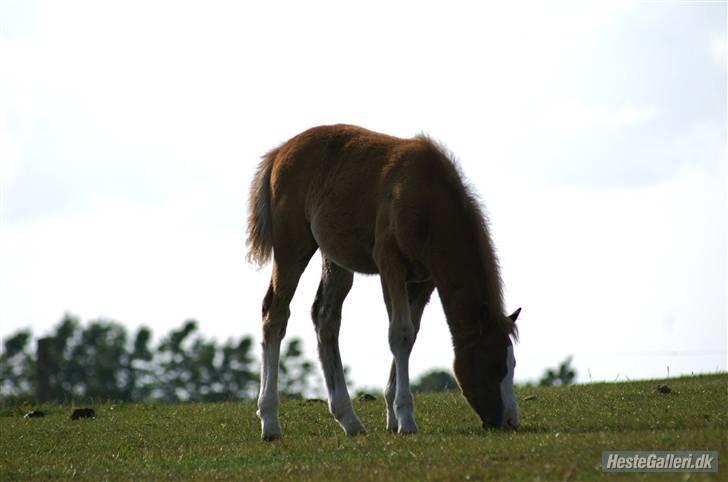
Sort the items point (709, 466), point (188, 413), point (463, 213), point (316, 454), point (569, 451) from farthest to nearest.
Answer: point (188, 413) → point (463, 213) → point (316, 454) → point (569, 451) → point (709, 466)

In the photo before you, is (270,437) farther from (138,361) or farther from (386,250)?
(138,361)

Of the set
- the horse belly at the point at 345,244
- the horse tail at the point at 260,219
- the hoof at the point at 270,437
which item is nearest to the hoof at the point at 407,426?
the hoof at the point at 270,437

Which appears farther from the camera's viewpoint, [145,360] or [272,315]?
[145,360]

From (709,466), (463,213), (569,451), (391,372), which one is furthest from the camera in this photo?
(391,372)

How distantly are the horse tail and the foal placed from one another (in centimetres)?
1

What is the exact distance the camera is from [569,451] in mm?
10047

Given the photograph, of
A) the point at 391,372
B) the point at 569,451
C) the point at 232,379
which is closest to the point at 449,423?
the point at 391,372

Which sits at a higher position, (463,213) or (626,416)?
(463,213)

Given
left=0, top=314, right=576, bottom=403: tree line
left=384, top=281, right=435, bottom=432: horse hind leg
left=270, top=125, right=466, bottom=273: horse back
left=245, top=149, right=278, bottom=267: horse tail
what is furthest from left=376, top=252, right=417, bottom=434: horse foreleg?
left=0, top=314, right=576, bottom=403: tree line

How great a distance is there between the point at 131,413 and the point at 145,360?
79.9 meters

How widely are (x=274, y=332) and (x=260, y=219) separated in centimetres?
145

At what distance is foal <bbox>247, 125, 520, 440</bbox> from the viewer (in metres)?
12.5

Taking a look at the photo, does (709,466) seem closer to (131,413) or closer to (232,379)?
(131,413)

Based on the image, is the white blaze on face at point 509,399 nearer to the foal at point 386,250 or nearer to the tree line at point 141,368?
the foal at point 386,250
